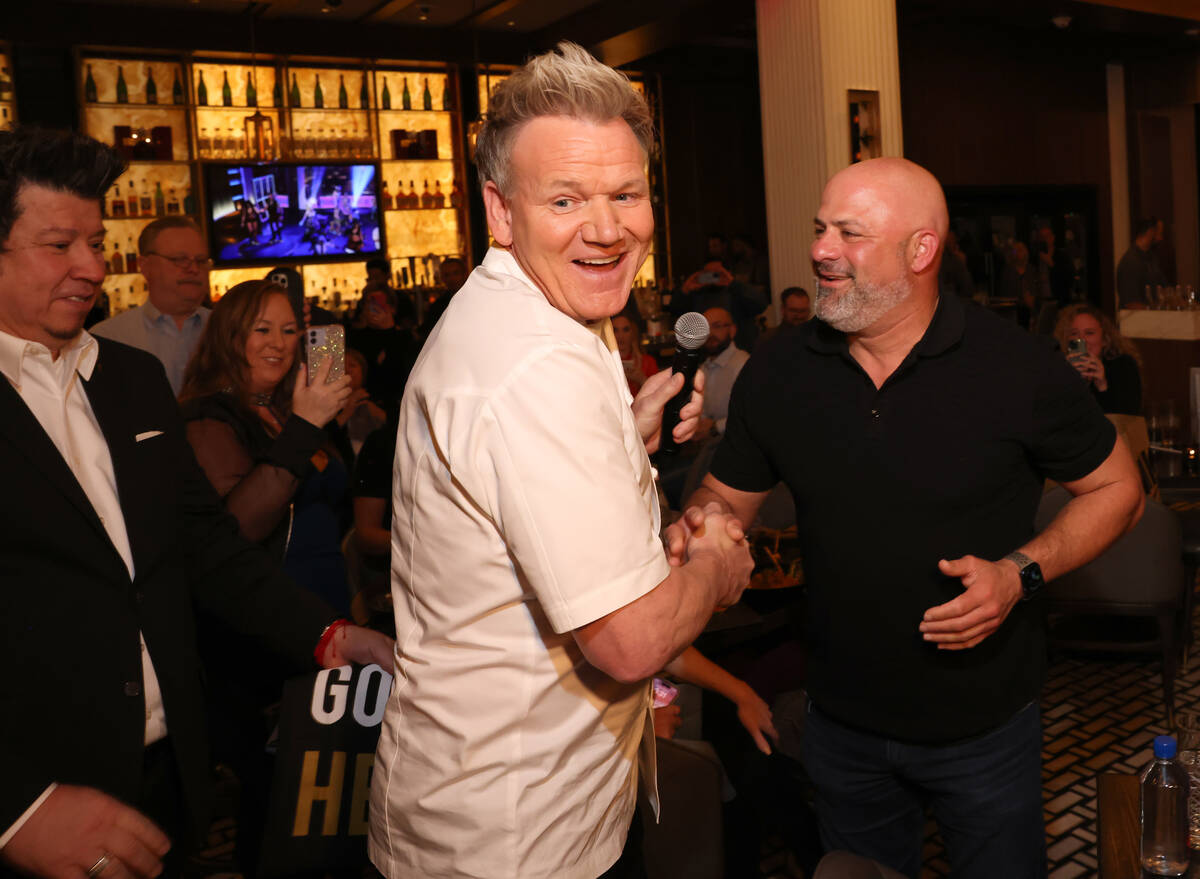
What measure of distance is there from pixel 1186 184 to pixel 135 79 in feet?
40.1

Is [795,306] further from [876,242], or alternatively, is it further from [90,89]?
[90,89]

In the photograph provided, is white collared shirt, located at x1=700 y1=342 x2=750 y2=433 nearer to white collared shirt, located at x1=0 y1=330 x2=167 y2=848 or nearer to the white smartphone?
the white smartphone

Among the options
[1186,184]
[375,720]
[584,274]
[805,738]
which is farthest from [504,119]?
[1186,184]

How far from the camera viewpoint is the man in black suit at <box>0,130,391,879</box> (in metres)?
1.44

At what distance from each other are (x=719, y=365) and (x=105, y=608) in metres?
4.59

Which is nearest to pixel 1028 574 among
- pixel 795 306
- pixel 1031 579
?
pixel 1031 579

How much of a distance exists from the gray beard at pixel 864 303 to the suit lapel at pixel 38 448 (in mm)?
1386

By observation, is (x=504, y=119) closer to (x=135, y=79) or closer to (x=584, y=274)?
(x=584, y=274)

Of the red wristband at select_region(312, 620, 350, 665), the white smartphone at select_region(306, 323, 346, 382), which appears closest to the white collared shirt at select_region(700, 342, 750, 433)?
the white smartphone at select_region(306, 323, 346, 382)

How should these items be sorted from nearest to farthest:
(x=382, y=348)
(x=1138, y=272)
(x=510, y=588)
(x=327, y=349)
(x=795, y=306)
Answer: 1. (x=510, y=588)
2. (x=327, y=349)
3. (x=382, y=348)
4. (x=795, y=306)
5. (x=1138, y=272)

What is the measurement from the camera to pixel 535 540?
1.14 meters

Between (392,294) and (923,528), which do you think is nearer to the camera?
(923,528)

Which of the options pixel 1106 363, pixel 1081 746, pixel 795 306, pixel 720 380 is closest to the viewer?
pixel 1081 746

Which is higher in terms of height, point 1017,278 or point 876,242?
point 1017,278
